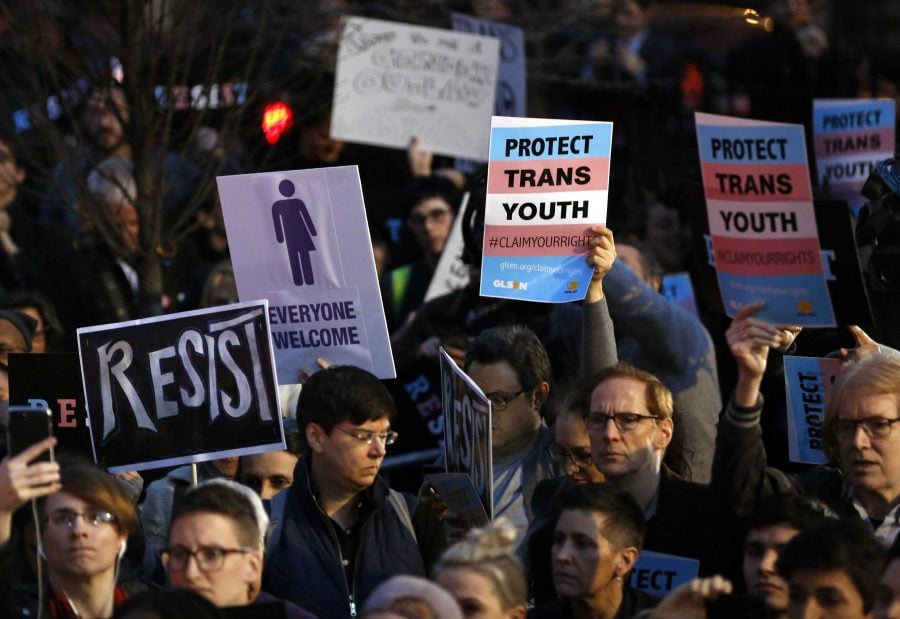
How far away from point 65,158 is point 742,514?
13.0 feet

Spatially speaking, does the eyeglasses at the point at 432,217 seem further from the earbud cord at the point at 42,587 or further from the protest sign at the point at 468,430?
the earbud cord at the point at 42,587

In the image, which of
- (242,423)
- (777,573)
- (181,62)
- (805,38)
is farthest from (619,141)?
(777,573)

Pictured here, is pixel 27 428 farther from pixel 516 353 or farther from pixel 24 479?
pixel 516 353

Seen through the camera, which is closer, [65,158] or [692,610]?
[692,610]

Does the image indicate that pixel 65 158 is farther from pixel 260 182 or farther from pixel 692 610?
pixel 692 610

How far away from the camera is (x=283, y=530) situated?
6.29 metres

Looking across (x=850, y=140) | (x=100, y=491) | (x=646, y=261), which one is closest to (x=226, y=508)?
(x=100, y=491)

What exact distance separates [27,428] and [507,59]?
20.8ft

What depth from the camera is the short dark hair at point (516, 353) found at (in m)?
7.07

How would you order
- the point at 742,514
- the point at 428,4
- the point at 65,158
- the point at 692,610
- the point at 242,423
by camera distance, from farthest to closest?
the point at 428,4
the point at 65,158
the point at 242,423
the point at 742,514
the point at 692,610

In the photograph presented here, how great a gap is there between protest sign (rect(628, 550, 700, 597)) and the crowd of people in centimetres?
1

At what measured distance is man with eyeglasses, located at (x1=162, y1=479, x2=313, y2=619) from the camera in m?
5.57

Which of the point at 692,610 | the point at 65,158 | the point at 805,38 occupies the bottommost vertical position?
the point at 692,610

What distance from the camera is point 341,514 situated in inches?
251
